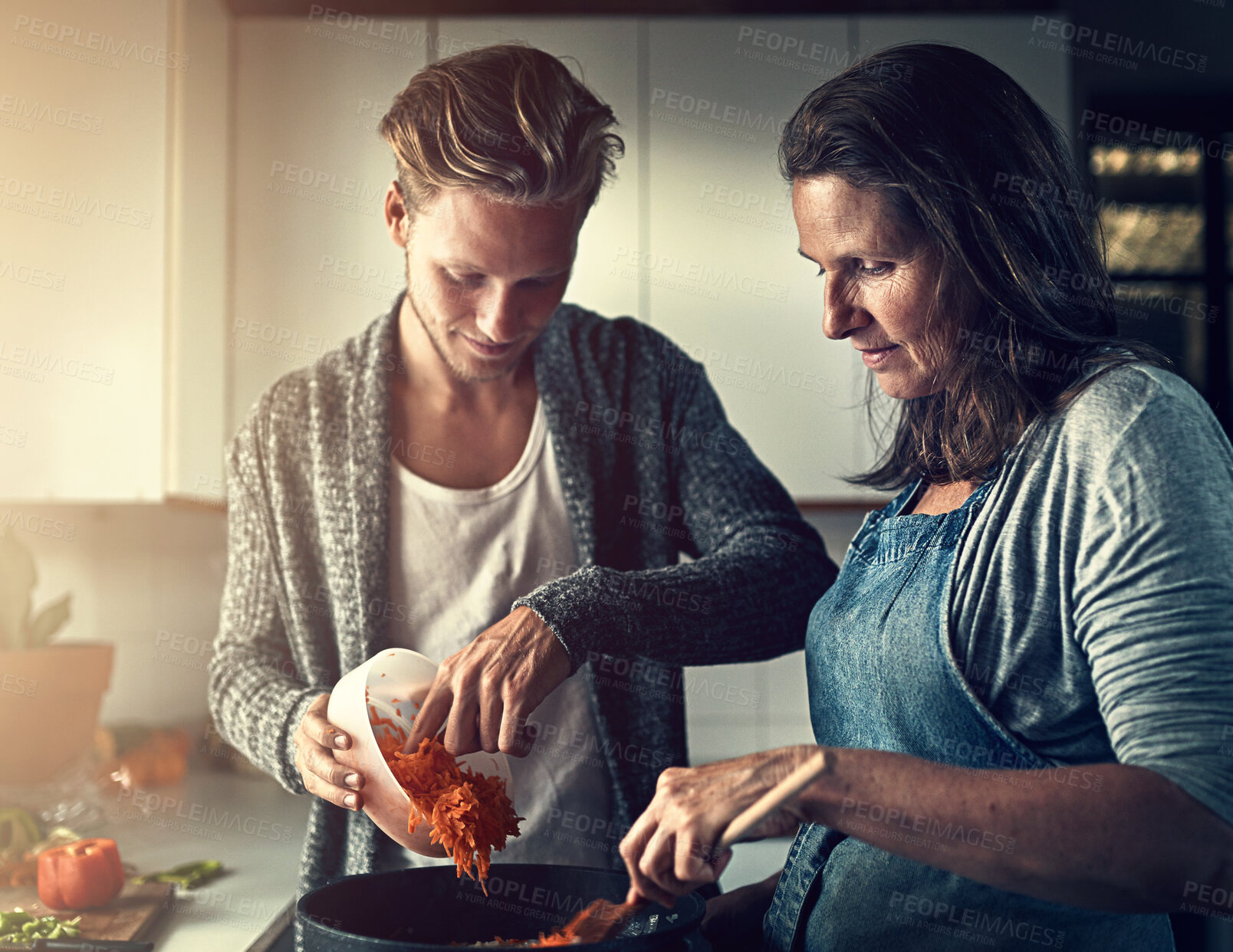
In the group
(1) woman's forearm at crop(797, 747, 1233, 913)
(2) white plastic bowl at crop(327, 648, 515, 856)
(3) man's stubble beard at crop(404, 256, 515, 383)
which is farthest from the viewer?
(3) man's stubble beard at crop(404, 256, 515, 383)

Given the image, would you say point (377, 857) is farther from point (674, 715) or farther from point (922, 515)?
point (922, 515)


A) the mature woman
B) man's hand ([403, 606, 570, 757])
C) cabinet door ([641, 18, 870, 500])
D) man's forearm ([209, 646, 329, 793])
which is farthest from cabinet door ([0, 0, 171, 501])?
the mature woman

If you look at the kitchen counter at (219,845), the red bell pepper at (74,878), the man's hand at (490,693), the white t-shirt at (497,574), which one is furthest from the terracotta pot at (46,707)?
the man's hand at (490,693)

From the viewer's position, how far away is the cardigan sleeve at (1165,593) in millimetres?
609

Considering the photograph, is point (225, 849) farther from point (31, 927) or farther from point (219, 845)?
point (31, 927)

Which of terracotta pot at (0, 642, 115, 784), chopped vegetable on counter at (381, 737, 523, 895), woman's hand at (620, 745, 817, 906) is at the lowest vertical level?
terracotta pot at (0, 642, 115, 784)

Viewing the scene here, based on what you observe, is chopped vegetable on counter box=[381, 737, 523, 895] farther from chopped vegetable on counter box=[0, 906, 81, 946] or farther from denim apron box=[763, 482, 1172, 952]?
chopped vegetable on counter box=[0, 906, 81, 946]

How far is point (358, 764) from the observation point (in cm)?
85

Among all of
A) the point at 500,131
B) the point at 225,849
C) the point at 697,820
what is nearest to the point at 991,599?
the point at 697,820

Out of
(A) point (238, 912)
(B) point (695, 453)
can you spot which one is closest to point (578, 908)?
(B) point (695, 453)

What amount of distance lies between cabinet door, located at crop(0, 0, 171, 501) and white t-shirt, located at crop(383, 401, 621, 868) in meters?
0.89

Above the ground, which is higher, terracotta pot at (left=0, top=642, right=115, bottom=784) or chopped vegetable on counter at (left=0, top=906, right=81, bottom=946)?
terracotta pot at (left=0, top=642, right=115, bottom=784)

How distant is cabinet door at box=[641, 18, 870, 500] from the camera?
2098 mm

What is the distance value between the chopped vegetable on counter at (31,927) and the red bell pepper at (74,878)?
51 millimetres
